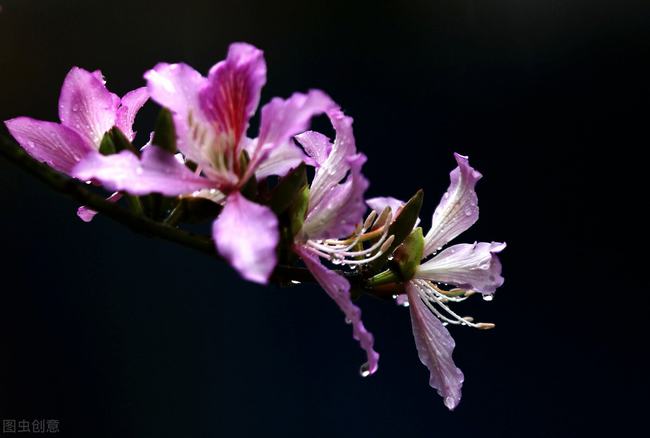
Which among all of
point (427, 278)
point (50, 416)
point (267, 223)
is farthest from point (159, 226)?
point (50, 416)

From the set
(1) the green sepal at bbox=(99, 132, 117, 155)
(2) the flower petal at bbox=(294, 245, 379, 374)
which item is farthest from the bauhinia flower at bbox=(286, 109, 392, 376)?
(1) the green sepal at bbox=(99, 132, 117, 155)

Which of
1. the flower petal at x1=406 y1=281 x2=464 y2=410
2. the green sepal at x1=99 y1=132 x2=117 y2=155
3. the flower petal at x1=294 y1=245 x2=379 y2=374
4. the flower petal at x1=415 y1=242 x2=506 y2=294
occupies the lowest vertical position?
the flower petal at x1=406 y1=281 x2=464 y2=410

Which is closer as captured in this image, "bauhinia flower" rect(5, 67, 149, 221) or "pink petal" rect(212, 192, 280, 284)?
"pink petal" rect(212, 192, 280, 284)

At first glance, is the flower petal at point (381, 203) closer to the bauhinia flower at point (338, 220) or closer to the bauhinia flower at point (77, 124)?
the bauhinia flower at point (338, 220)

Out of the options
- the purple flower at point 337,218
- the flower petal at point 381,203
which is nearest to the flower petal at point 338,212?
the purple flower at point 337,218

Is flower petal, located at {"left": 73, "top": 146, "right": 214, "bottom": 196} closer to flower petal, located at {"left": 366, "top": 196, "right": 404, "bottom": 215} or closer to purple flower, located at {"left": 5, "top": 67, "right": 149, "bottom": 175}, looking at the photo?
purple flower, located at {"left": 5, "top": 67, "right": 149, "bottom": 175}

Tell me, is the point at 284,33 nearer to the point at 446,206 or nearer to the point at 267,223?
the point at 446,206

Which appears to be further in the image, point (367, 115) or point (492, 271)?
point (367, 115)
